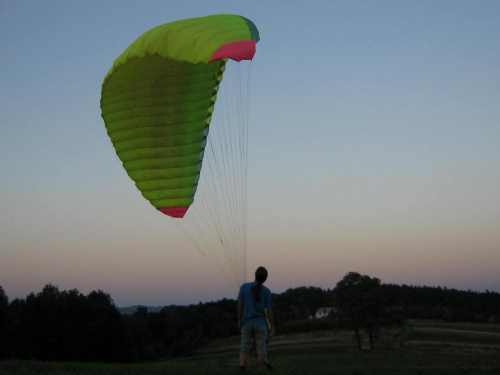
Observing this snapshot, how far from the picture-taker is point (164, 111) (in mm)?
12156

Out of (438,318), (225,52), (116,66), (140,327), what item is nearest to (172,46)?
(225,52)

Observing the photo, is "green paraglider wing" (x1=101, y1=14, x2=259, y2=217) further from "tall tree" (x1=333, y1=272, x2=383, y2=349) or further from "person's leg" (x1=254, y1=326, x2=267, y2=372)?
"tall tree" (x1=333, y1=272, x2=383, y2=349)

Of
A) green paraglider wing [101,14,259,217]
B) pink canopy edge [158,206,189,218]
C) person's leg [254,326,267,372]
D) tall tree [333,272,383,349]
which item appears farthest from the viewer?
tall tree [333,272,383,349]

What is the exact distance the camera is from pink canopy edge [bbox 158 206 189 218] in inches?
504

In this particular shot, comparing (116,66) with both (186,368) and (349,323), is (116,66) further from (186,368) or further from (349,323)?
(349,323)

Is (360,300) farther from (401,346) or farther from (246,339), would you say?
(246,339)

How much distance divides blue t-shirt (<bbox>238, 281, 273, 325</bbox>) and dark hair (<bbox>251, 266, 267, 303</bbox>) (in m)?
0.04

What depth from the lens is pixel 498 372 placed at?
30.0ft

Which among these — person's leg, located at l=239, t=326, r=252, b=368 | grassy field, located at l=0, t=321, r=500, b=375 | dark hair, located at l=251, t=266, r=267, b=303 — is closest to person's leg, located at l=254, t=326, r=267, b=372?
person's leg, located at l=239, t=326, r=252, b=368

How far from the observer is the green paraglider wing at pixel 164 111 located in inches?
441

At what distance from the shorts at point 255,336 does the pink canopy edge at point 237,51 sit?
14.3ft

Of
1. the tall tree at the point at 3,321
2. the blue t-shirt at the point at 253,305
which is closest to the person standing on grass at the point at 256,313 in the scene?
the blue t-shirt at the point at 253,305

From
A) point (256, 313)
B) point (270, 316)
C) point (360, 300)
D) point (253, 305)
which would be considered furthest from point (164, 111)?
point (360, 300)

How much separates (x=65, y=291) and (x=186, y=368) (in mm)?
44740
